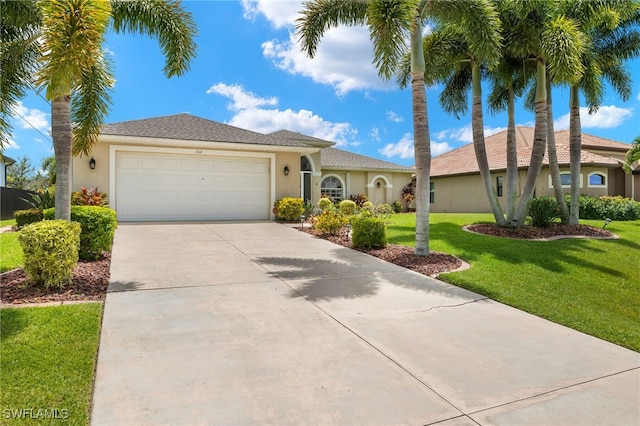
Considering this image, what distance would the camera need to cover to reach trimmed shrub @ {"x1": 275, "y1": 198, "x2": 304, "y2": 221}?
48.9 feet

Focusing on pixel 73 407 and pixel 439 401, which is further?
pixel 439 401

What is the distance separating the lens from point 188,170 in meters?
14.5

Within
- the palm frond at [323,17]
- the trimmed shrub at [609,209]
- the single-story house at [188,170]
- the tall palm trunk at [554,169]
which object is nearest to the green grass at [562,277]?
the tall palm trunk at [554,169]

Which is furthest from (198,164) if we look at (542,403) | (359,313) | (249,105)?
(542,403)

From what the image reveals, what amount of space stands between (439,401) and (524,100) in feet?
57.9

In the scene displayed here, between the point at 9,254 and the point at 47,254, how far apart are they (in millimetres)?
3851

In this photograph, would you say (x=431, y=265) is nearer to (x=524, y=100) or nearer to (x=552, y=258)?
(x=552, y=258)

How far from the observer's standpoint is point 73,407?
2.71 m

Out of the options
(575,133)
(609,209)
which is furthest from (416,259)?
(609,209)

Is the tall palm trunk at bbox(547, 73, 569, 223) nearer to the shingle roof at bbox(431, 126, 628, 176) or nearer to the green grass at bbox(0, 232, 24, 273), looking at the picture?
the shingle roof at bbox(431, 126, 628, 176)

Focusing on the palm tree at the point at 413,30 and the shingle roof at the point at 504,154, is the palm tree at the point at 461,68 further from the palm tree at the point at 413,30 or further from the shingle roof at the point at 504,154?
the shingle roof at the point at 504,154

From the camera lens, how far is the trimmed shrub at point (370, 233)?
9.57 meters

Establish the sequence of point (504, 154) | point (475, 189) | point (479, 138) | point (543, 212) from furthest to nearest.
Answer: point (475, 189), point (504, 154), point (543, 212), point (479, 138)

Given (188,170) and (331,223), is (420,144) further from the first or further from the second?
(188,170)
